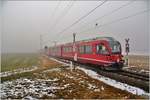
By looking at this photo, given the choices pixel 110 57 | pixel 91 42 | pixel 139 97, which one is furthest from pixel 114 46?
pixel 139 97

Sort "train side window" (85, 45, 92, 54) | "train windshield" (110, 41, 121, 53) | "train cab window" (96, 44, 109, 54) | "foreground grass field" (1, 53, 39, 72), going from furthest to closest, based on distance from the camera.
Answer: "foreground grass field" (1, 53, 39, 72) → "train side window" (85, 45, 92, 54) → "train cab window" (96, 44, 109, 54) → "train windshield" (110, 41, 121, 53)

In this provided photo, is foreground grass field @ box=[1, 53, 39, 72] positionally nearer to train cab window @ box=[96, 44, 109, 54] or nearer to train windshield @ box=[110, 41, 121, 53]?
train cab window @ box=[96, 44, 109, 54]

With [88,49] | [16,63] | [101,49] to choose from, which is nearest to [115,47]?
[101,49]

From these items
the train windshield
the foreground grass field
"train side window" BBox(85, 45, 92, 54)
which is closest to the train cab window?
the train windshield

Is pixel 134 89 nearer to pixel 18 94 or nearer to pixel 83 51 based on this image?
pixel 18 94

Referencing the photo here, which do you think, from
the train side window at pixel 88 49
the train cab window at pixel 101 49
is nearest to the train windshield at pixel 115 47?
the train cab window at pixel 101 49

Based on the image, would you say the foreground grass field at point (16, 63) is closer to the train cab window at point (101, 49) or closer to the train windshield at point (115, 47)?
the train cab window at point (101, 49)

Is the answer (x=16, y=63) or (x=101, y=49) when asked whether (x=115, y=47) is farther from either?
(x=16, y=63)

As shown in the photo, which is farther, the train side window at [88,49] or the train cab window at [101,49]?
the train side window at [88,49]

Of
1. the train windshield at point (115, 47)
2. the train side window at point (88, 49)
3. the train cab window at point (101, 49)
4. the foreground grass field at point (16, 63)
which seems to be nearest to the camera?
the train windshield at point (115, 47)

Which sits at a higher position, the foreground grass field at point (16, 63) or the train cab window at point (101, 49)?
the train cab window at point (101, 49)

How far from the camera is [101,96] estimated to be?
11047 millimetres

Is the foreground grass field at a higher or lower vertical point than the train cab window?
lower

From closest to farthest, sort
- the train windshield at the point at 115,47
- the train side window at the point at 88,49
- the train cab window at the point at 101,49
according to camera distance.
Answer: the train windshield at the point at 115,47, the train cab window at the point at 101,49, the train side window at the point at 88,49
